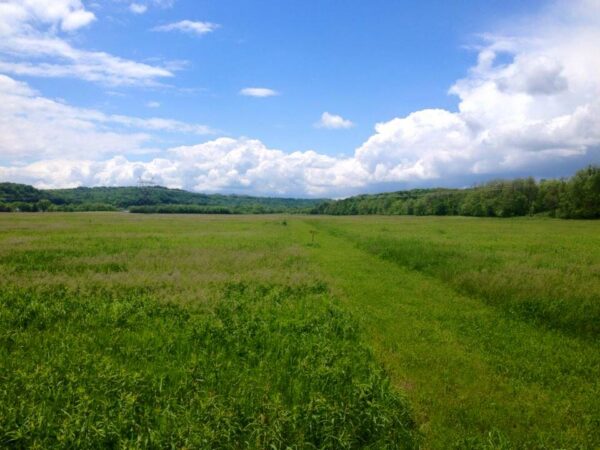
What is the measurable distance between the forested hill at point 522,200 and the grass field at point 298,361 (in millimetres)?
83507

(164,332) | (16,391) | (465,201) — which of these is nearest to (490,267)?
(164,332)

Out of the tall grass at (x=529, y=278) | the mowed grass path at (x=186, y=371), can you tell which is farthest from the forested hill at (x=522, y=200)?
the mowed grass path at (x=186, y=371)

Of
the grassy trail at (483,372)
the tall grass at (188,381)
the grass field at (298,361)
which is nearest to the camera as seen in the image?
the tall grass at (188,381)

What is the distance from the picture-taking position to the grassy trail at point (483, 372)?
21.1 ft

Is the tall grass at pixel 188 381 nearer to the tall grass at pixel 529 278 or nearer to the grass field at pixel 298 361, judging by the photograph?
the grass field at pixel 298 361

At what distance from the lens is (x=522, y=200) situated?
108188mm

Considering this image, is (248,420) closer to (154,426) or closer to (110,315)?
(154,426)

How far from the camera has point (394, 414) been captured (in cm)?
656

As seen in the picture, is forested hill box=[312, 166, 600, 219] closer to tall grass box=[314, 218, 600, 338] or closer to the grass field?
tall grass box=[314, 218, 600, 338]

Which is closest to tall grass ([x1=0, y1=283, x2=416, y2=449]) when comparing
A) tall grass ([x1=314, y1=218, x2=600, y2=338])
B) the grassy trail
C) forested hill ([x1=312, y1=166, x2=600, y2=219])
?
the grassy trail

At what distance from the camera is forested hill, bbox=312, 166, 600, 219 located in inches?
3292

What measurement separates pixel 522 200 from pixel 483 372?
117 meters

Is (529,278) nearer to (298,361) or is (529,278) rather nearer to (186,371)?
(298,361)

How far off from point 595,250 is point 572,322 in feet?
71.8
